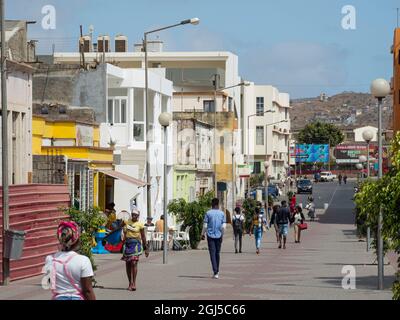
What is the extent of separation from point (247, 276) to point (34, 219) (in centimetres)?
461

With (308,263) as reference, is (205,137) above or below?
above

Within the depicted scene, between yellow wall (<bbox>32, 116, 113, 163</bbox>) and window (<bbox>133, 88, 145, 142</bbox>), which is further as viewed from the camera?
window (<bbox>133, 88, 145, 142</bbox>)

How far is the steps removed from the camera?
2284cm

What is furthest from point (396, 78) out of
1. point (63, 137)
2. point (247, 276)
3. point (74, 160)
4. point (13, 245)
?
point (13, 245)

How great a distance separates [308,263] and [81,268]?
19040 millimetres

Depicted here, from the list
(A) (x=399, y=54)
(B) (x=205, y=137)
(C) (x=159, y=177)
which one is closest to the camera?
(C) (x=159, y=177)

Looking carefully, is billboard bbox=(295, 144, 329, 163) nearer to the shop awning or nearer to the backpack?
the shop awning

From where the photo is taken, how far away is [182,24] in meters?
40.7

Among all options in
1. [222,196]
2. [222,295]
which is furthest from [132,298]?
[222,196]

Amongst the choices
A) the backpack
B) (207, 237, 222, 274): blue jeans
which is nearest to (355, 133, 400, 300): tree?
(207, 237, 222, 274): blue jeans

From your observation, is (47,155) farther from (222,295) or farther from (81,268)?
(81,268)

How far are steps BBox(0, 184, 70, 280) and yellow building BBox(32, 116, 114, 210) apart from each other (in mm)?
7141

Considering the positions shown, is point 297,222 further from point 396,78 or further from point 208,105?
point 208,105

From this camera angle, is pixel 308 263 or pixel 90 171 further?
pixel 90 171
